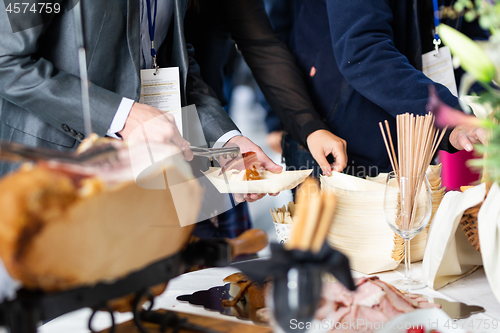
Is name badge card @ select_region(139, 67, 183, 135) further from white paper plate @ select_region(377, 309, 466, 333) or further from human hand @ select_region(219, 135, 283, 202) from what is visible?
white paper plate @ select_region(377, 309, 466, 333)

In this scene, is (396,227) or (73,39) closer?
(396,227)

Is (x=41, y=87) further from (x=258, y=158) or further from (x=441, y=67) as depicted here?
(x=441, y=67)

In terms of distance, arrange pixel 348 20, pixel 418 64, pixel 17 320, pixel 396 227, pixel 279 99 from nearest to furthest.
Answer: pixel 17 320
pixel 396 227
pixel 348 20
pixel 418 64
pixel 279 99

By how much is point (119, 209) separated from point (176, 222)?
0.07m

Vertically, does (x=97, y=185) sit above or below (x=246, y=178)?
above

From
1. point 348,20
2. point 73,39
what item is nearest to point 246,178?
point 73,39

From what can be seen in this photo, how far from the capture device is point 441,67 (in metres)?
1.38

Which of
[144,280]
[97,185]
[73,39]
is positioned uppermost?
[73,39]

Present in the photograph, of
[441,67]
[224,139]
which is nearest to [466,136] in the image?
[441,67]

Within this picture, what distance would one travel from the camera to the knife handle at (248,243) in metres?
0.44

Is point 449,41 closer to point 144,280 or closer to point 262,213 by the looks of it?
point 144,280

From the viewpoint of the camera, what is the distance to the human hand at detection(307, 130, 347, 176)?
1270mm

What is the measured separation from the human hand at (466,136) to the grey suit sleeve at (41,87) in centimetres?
84

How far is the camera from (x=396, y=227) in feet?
2.46
